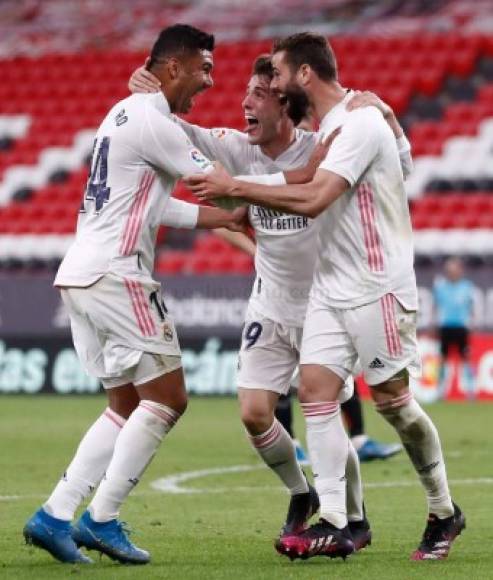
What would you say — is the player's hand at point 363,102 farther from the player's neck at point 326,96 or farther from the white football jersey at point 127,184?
the white football jersey at point 127,184

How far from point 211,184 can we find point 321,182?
456mm

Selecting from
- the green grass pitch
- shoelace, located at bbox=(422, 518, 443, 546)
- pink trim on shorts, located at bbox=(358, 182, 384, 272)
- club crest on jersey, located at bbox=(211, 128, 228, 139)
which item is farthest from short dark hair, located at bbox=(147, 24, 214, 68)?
shoelace, located at bbox=(422, 518, 443, 546)

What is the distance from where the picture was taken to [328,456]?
6375 mm

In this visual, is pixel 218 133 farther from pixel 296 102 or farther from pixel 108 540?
pixel 108 540

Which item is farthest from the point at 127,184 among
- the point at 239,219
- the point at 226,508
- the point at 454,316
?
the point at 454,316

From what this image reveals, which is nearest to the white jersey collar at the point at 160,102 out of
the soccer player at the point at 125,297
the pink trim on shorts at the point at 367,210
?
the soccer player at the point at 125,297

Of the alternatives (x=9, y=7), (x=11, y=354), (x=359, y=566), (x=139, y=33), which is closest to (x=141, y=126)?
(x=359, y=566)

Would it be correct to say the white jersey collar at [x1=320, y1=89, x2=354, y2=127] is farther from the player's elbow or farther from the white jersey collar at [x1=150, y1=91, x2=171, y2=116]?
the white jersey collar at [x1=150, y1=91, x2=171, y2=116]

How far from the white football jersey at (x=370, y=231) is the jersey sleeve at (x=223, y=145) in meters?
0.81

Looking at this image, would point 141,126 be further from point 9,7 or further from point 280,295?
point 9,7

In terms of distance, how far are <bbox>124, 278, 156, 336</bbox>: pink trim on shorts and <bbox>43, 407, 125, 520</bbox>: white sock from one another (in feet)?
1.47

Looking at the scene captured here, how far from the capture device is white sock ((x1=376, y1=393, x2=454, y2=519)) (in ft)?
21.0

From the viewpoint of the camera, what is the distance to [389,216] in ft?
21.1

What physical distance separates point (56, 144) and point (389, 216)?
19288mm
